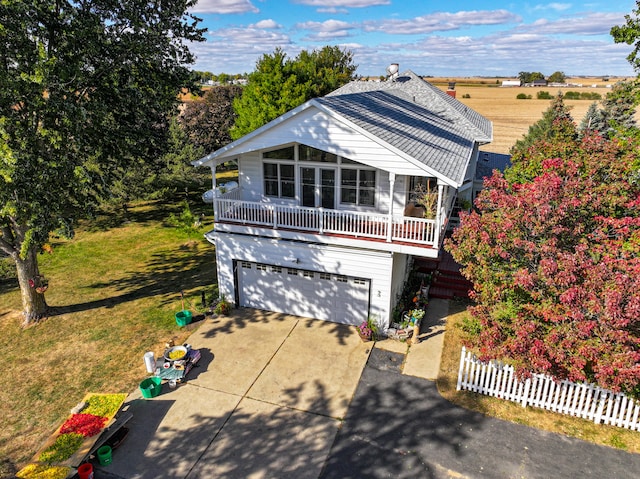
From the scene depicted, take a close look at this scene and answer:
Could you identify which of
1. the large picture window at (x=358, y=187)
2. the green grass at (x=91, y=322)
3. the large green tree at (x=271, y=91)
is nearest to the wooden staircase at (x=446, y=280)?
the large picture window at (x=358, y=187)

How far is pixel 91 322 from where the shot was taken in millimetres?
16047

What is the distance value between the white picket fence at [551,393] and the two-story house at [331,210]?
11.7ft

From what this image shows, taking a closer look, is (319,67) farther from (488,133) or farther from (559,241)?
(559,241)

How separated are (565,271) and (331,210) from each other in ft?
23.8

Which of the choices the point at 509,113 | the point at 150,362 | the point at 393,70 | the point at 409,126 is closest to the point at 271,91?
the point at 393,70

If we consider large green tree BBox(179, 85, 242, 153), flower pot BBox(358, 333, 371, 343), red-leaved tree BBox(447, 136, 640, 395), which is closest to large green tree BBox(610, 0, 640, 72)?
red-leaved tree BBox(447, 136, 640, 395)

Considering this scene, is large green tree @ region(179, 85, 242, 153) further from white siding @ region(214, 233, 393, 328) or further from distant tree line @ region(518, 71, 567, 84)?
distant tree line @ region(518, 71, 567, 84)

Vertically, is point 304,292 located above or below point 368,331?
above

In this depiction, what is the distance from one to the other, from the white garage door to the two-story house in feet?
0.14

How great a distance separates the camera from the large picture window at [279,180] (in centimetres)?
1606

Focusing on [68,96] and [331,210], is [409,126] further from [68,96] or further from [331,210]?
[68,96]

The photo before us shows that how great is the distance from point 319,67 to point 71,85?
38735mm

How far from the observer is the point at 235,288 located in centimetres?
1653

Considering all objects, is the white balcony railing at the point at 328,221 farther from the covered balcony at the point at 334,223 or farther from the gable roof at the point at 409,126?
the gable roof at the point at 409,126
